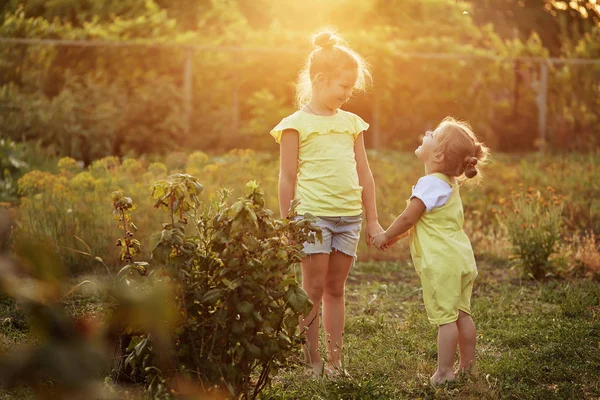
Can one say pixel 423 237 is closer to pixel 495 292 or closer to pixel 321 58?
pixel 321 58

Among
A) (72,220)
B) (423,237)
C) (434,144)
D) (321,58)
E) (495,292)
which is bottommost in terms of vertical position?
(495,292)

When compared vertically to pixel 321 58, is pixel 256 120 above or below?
below

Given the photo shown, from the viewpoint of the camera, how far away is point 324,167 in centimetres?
342

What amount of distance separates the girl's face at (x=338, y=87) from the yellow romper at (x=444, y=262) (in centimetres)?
59

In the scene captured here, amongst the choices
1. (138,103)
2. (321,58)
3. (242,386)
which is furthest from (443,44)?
(242,386)

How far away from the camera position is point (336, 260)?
3.46 meters

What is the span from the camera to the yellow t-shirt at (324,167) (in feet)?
11.1

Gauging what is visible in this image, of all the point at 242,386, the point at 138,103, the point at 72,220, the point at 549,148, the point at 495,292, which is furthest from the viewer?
the point at 549,148

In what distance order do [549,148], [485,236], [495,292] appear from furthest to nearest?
[549,148]
[485,236]
[495,292]

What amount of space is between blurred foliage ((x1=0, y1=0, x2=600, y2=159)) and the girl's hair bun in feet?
24.2

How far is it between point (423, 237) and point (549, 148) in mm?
11526

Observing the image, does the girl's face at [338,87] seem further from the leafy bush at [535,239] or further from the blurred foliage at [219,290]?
the leafy bush at [535,239]

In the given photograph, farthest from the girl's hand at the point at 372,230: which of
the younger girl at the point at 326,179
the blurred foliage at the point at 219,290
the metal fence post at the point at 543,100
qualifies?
the metal fence post at the point at 543,100

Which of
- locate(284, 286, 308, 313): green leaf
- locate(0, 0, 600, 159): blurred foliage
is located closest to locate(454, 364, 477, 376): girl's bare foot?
locate(284, 286, 308, 313): green leaf
